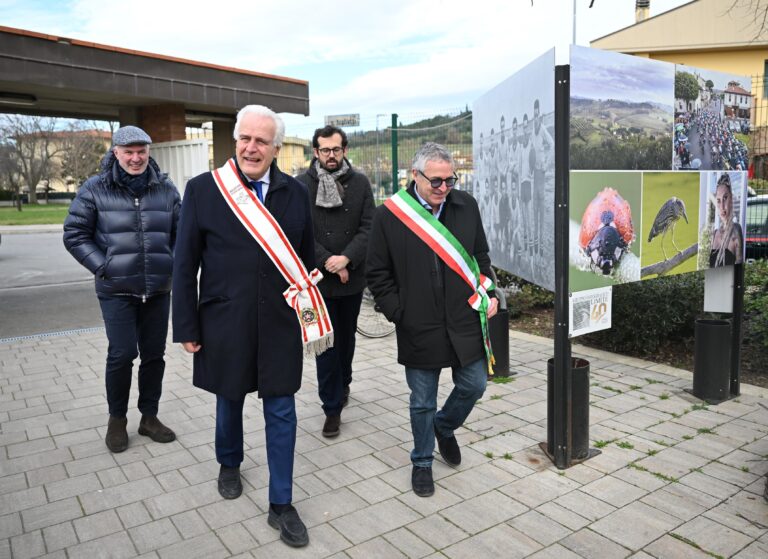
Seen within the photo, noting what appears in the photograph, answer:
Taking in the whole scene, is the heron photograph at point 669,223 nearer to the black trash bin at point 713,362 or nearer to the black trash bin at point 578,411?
the black trash bin at point 713,362

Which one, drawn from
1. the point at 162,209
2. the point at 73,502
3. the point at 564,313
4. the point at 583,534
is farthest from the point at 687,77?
the point at 73,502

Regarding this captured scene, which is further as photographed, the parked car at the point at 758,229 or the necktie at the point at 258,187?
the parked car at the point at 758,229

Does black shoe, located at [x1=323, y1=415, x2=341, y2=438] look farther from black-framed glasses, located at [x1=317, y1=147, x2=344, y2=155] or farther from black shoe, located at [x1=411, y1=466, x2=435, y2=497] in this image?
black-framed glasses, located at [x1=317, y1=147, x2=344, y2=155]

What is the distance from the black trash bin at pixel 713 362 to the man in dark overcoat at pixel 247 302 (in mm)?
3287

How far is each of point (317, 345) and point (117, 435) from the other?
5.88ft

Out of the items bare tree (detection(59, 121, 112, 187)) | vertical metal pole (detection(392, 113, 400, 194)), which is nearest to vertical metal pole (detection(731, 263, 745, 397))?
vertical metal pole (detection(392, 113, 400, 194))

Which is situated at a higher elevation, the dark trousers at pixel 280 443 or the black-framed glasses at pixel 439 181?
the black-framed glasses at pixel 439 181

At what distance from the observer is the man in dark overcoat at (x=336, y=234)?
14.0 ft

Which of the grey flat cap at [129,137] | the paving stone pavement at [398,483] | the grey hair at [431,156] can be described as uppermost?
the grey flat cap at [129,137]

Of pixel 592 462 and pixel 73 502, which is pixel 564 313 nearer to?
pixel 592 462

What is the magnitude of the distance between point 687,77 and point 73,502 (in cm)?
456

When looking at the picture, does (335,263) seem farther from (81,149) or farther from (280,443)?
(81,149)

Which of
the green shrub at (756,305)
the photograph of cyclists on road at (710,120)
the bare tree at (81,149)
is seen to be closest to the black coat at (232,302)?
the photograph of cyclists on road at (710,120)

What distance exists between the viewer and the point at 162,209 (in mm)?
4176
